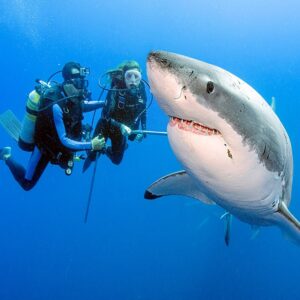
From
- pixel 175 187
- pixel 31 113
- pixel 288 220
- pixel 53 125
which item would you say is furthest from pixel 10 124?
pixel 288 220

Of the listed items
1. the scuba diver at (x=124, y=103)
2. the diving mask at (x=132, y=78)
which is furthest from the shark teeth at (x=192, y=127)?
the diving mask at (x=132, y=78)

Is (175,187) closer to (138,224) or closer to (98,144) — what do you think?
(98,144)

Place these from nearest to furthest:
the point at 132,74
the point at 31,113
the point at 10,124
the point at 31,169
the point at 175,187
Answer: the point at 175,187
the point at 31,113
the point at 132,74
the point at 31,169
the point at 10,124

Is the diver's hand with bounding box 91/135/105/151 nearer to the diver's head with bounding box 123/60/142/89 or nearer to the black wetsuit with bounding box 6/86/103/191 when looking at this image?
the black wetsuit with bounding box 6/86/103/191

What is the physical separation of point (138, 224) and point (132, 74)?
1232 inches

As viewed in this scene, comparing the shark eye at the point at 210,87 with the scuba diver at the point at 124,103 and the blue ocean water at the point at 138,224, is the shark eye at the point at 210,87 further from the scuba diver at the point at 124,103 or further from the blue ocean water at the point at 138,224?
the blue ocean water at the point at 138,224

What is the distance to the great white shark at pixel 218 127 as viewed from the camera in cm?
172

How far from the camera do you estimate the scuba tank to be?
19.7ft

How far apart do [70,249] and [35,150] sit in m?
28.1

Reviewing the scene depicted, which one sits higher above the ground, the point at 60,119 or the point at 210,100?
the point at 60,119

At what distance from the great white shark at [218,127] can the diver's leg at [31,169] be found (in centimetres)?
533

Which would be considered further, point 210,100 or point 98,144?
point 98,144

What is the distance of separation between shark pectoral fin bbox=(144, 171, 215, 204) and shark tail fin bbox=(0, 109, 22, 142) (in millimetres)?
4282

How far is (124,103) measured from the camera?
6781 mm
